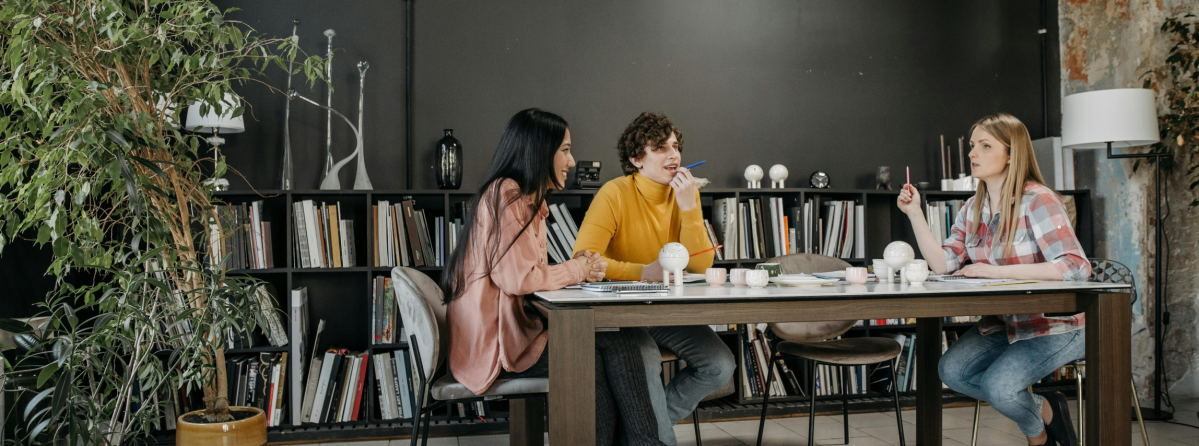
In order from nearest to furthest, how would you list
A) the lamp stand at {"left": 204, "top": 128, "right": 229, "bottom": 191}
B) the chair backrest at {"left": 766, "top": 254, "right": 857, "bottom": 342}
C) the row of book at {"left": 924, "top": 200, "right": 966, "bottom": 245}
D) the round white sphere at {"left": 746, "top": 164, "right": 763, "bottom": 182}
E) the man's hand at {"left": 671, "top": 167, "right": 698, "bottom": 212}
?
1. the lamp stand at {"left": 204, "top": 128, "right": 229, "bottom": 191}
2. the man's hand at {"left": 671, "top": 167, "right": 698, "bottom": 212}
3. the chair backrest at {"left": 766, "top": 254, "right": 857, "bottom": 342}
4. the round white sphere at {"left": 746, "top": 164, "right": 763, "bottom": 182}
5. the row of book at {"left": 924, "top": 200, "right": 966, "bottom": 245}

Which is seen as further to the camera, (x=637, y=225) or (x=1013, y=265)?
(x=637, y=225)

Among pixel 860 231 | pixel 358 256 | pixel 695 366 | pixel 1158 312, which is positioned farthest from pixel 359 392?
pixel 1158 312

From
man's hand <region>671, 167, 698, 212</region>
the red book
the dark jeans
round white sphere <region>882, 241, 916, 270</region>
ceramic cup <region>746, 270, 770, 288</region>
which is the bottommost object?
the red book

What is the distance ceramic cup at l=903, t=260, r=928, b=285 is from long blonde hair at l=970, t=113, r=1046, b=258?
0.44 metres

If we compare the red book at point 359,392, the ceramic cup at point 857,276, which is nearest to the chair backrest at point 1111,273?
the ceramic cup at point 857,276

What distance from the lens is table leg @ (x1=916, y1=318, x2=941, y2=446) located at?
2.62m

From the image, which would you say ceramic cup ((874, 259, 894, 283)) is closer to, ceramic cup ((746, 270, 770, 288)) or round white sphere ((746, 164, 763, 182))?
ceramic cup ((746, 270, 770, 288))

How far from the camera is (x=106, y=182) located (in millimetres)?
2098

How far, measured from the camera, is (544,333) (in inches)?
82.6

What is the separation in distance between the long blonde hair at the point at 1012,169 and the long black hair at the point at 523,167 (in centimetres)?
138

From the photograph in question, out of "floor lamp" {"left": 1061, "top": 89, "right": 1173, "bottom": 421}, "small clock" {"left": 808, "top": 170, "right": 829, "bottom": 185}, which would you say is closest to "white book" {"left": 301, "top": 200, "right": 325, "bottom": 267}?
"small clock" {"left": 808, "top": 170, "right": 829, "bottom": 185}

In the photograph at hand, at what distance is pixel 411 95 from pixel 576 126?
0.77 metres

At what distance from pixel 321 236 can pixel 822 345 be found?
206cm

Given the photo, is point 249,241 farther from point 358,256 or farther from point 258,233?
point 358,256
